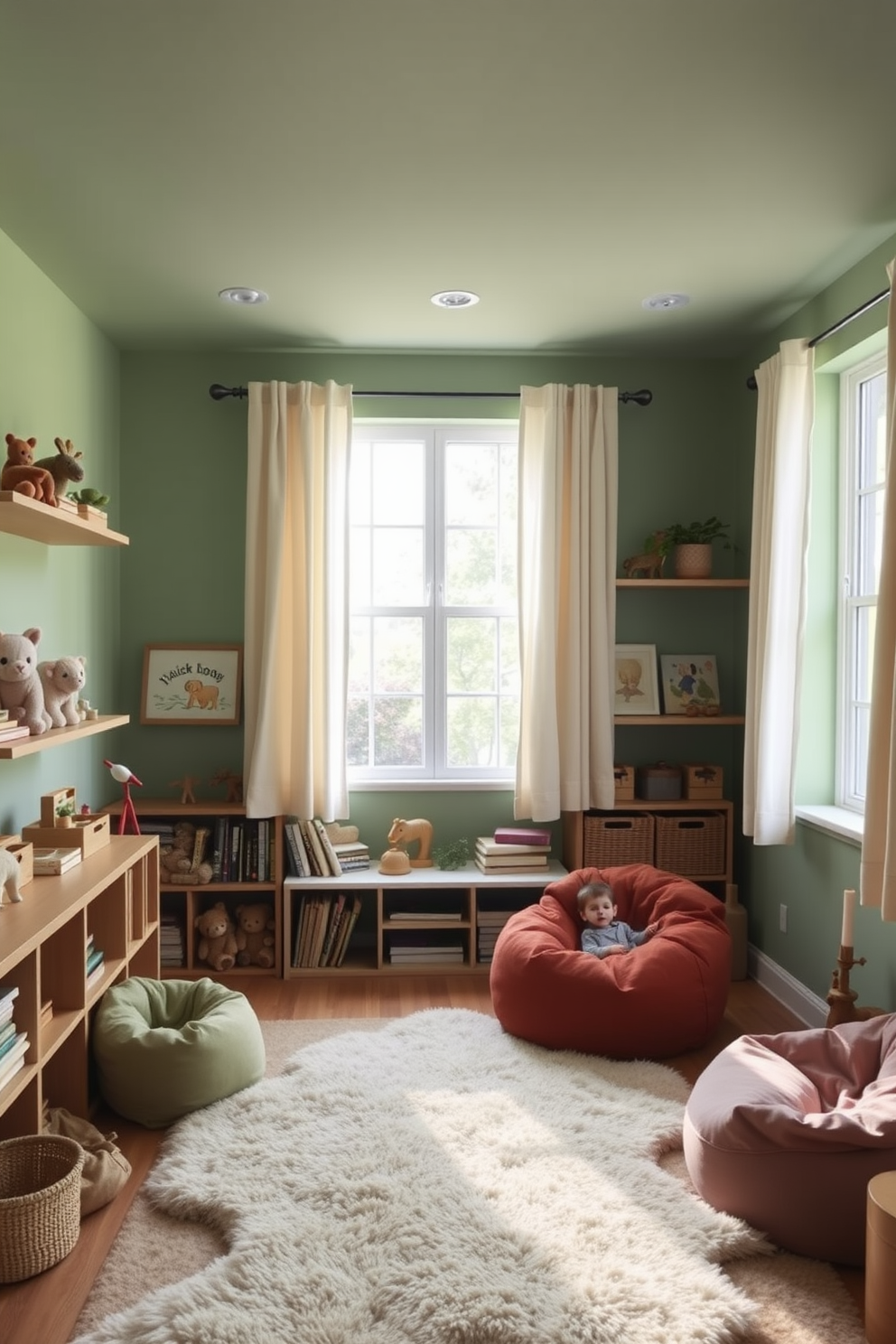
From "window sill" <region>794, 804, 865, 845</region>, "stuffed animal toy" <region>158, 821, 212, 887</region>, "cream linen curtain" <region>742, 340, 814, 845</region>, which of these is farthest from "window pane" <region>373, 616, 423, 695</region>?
"window sill" <region>794, 804, 865, 845</region>

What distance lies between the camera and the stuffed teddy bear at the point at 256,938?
4156 millimetres

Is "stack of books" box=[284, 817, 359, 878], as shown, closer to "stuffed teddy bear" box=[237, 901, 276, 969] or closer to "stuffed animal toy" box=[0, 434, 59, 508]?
"stuffed teddy bear" box=[237, 901, 276, 969]

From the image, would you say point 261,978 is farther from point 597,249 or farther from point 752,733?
point 597,249

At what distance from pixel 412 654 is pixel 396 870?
98 cm

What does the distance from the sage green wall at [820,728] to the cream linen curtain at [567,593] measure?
792mm

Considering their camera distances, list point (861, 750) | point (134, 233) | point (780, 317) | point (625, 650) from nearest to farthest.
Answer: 1. point (134, 233)
2. point (861, 750)
3. point (780, 317)
4. point (625, 650)

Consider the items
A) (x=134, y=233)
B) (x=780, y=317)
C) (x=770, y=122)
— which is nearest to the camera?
(x=770, y=122)

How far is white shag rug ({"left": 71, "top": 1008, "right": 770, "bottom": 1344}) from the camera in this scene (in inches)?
77.0

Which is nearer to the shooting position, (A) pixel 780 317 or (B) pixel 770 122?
(B) pixel 770 122

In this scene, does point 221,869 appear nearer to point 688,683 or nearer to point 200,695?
point 200,695

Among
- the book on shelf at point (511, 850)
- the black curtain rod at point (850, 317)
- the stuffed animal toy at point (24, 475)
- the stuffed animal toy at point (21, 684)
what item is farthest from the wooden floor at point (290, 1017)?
the black curtain rod at point (850, 317)

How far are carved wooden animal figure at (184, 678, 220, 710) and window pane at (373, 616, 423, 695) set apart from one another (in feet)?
2.34

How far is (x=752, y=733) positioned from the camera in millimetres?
3803

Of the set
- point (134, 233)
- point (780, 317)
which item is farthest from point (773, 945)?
point (134, 233)
